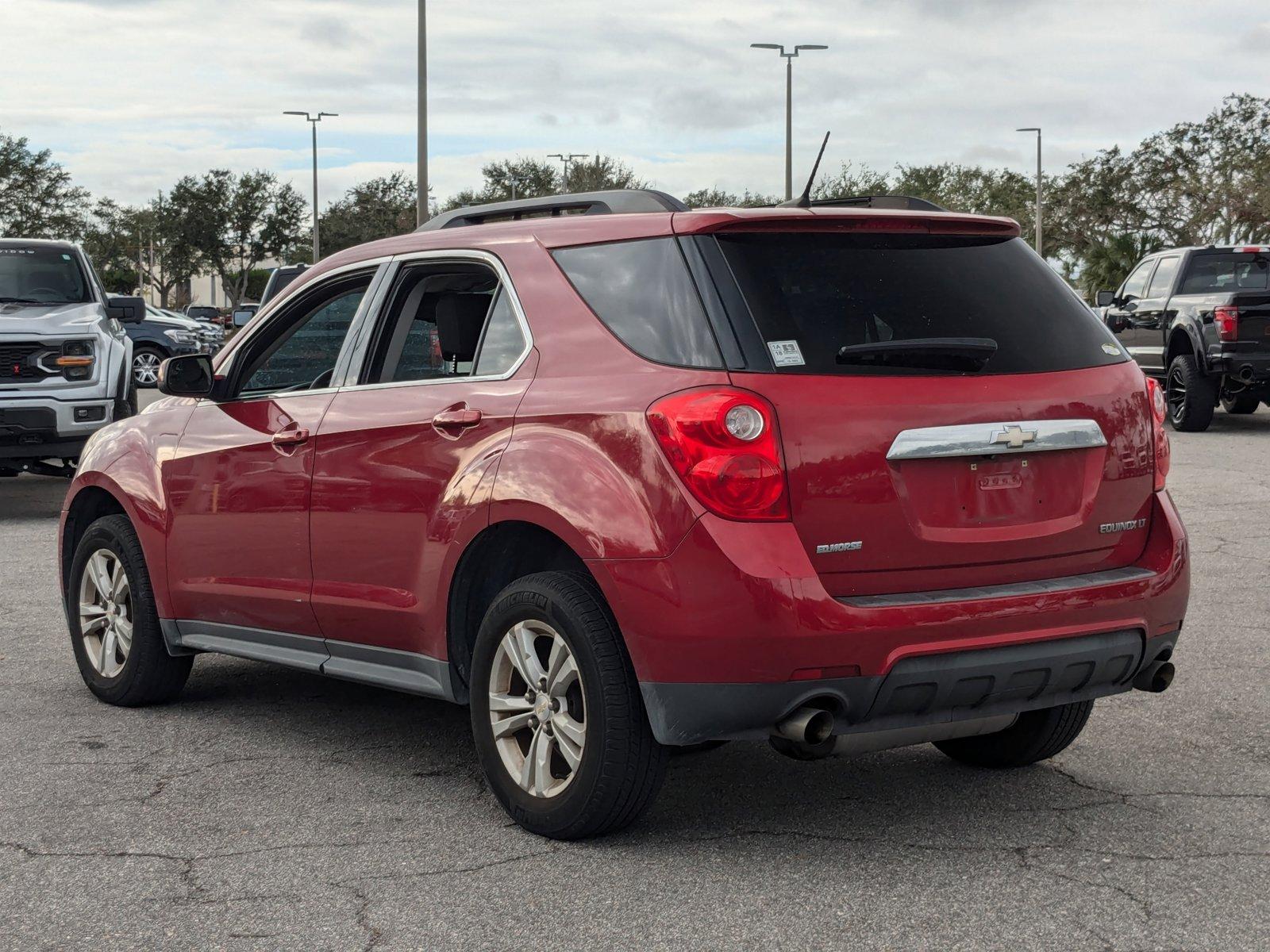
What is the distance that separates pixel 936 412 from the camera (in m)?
4.10

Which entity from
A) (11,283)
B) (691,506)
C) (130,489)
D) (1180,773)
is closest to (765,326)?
(691,506)

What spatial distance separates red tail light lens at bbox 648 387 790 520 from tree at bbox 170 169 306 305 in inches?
3155

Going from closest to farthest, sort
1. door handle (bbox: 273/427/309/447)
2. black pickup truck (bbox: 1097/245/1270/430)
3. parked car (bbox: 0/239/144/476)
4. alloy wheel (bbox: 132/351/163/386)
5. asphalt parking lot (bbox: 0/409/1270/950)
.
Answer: asphalt parking lot (bbox: 0/409/1270/950) < door handle (bbox: 273/427/309/447) < parked car (bbox: 0/239/144/476) < black pickup truck (bbox: 1097/245/1270/430) < alloy wheel (bbox: 132/351/163/386)

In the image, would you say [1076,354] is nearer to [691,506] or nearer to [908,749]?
[691,506]

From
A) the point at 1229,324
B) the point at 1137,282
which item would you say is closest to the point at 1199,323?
the point at 1229,324

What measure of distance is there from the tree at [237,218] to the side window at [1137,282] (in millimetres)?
66320

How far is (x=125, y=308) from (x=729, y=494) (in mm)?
10491

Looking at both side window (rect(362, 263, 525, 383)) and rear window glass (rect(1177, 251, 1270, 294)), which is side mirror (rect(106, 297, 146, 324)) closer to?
side window (rect(362, 263, 525, 383))

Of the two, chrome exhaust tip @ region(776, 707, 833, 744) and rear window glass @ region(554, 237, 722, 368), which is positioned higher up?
rear window glass @ region(554, 237, 722, 368)

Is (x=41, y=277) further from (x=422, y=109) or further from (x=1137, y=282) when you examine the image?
(x=422, y=109)

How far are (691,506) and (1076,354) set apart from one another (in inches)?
48.8

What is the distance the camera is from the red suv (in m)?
3.95

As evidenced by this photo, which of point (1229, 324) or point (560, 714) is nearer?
point (560, 714)

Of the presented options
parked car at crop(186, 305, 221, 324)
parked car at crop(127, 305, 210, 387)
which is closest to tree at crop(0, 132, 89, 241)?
parked car at crop(186, 305, 221, 324)
